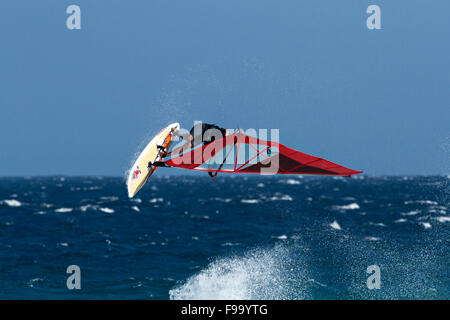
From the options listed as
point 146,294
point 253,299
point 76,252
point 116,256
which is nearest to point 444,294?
point 253,299

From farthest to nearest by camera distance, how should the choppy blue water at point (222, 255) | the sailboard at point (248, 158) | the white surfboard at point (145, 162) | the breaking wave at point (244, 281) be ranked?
the choppy blue water at point (222, 255)
the breaking wave at point (244, 281)
the white surfboard at point (145, 162)
the sailboard at point (248, 158)

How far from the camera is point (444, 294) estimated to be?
24.9 m

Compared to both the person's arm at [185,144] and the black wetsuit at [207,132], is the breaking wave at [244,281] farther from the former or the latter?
the black wetsuit at [207,132]

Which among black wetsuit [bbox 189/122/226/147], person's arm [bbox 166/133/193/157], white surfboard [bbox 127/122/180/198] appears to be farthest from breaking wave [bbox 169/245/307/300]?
black wetsuit [bbox 189/122/226/147]

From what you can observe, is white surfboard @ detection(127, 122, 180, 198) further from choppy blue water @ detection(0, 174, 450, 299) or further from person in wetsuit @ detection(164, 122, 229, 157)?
choppy blue water @ detection(0, 174, 450, 299)

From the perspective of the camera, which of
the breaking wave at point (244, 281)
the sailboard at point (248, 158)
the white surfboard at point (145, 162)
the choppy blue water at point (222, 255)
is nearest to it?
the sailboard at point (248, 158)

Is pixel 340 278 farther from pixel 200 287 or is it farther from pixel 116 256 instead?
pixel 116 256

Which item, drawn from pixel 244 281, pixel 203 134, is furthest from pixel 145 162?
pixel 244 281

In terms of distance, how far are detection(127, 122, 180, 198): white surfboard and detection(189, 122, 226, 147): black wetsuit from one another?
2.64 meters

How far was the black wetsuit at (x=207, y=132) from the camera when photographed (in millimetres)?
14922

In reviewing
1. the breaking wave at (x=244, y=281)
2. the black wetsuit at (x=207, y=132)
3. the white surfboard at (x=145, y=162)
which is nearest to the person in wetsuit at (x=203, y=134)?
the black wetsuit at (x=207, y=132)

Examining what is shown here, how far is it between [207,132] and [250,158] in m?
1.52

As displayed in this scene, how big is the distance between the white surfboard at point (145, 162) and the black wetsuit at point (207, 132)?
2.64 metres

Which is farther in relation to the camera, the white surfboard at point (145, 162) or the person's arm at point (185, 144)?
the white surfboard at point (145, 162)
